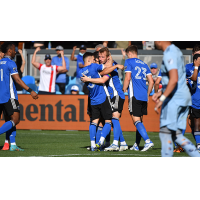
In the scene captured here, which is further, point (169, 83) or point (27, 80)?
point (27, 80)

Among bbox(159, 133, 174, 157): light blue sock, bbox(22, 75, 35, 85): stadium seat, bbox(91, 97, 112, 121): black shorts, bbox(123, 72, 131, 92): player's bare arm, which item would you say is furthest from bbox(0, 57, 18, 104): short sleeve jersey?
bbox(22, 75, 35, 85): stadium seat

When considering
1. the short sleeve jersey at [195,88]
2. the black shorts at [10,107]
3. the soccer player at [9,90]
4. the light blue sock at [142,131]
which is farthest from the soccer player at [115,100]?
the black shorts at [10,107]

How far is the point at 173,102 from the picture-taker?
4836 mm

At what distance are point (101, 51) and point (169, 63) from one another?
126 inches

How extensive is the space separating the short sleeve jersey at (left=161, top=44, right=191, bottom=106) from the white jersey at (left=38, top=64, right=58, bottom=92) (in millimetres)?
9508

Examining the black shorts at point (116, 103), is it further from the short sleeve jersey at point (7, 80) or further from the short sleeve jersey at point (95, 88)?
the short sleeve jersey at point (7, 80)

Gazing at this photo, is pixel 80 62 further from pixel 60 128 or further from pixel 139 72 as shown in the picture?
pixel 139 72

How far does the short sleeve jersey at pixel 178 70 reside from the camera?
15.4ft

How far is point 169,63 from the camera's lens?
4.70m

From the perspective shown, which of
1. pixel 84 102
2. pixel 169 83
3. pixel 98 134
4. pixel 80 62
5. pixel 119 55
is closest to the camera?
pixel 169 83

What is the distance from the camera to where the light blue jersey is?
473 centimetres

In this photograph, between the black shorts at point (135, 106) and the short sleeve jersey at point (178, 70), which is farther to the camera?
the black shorts at point (135, 106)

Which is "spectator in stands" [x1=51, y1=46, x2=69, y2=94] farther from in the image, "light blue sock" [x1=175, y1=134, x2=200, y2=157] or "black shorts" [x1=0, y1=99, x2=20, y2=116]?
"light blue sock" [x1=175, y1=134, x2=200, y2=157]

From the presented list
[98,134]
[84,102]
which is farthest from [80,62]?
[98,134]
